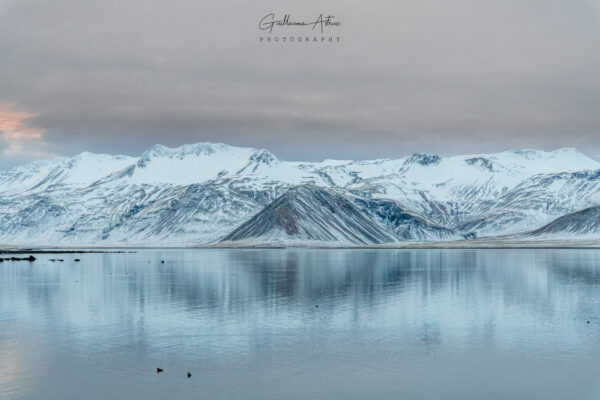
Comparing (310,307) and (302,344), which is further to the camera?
(310,307)

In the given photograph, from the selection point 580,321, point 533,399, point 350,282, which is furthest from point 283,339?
point 350,282

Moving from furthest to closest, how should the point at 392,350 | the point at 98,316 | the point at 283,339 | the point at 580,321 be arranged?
the point at 98,316, the point at 580,321, the point at 283,339, the point at 392,350

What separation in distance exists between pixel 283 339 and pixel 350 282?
171ft

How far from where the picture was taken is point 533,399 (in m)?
32.3

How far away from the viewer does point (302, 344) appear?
150ft

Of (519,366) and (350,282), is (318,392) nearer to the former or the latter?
(519,366)

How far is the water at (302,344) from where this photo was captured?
3453cm

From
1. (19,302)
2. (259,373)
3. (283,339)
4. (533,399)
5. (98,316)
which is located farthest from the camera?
(19,302)

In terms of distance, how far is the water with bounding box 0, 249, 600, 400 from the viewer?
34.5m

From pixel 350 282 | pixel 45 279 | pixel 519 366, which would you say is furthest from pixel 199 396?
pixel 45 279

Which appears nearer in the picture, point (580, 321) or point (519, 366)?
point (519, 366)

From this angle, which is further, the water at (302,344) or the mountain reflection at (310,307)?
the mountain reflection at (310,307)

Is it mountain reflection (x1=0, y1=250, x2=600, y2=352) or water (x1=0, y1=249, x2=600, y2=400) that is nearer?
water (x1=0, y1=249, x2=600, y2=400)

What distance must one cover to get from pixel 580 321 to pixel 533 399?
26606 mm
